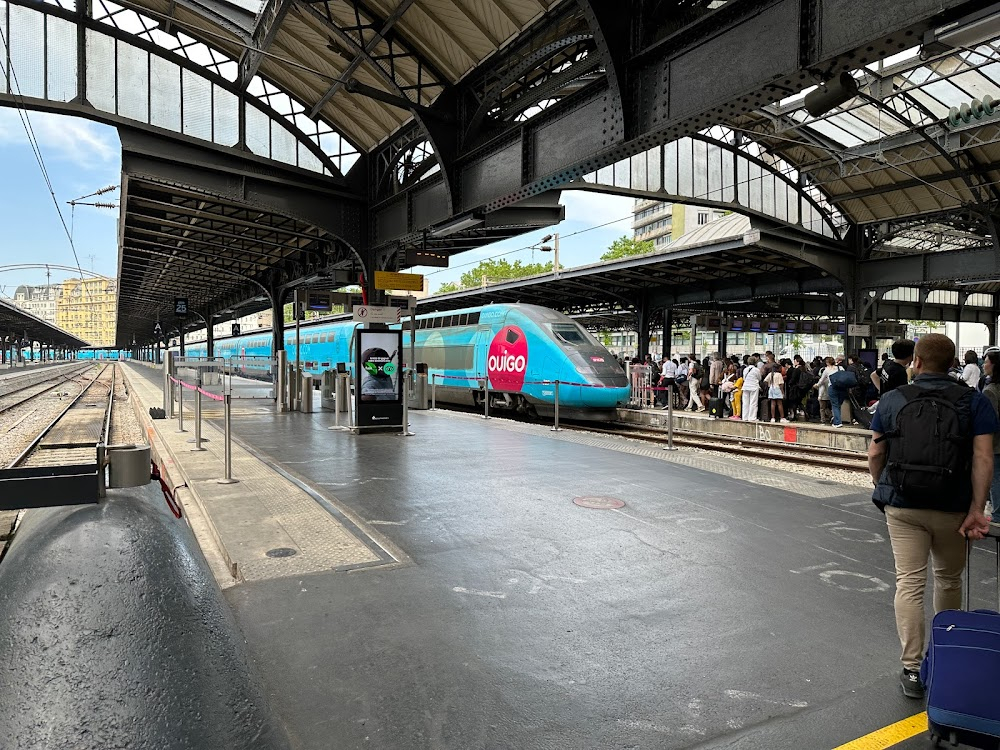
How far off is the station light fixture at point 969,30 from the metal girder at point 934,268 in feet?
63.6

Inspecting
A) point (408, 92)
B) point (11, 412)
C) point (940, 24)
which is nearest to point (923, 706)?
point (940, 24)

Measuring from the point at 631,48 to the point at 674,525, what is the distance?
5.67 m

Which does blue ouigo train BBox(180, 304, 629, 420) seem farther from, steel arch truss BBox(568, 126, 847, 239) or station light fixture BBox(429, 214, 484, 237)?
station light fixture BBox(429, 214, 484, 237)

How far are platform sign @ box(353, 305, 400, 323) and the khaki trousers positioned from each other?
445 inches

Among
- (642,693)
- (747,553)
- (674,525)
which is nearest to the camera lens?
(642,693)

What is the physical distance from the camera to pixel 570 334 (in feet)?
57.8

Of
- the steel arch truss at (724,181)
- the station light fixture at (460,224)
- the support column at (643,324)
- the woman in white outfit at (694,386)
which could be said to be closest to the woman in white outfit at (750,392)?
the woman in white outfit at (694,386)

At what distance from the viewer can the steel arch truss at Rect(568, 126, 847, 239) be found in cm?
1800

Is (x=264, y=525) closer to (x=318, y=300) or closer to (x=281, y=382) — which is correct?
(x=281, y=382)

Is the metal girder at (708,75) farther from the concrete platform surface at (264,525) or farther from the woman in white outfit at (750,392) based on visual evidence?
the woman in white outfit at (750,392)

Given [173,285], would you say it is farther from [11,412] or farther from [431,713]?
[431,713]

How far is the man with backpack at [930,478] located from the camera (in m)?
3.14

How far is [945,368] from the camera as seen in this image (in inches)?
131

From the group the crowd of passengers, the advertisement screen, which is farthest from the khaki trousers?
the advertisement screen
